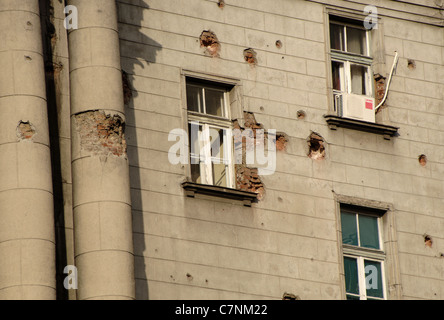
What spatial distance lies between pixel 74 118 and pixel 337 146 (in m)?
4.83

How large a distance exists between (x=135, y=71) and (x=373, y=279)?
511 cm

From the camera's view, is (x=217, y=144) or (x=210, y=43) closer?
(x=217, y=144)

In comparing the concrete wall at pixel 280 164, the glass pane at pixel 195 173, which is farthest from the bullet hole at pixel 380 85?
the glass pane at pixel 195 173

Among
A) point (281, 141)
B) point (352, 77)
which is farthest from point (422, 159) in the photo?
point (281, 141)

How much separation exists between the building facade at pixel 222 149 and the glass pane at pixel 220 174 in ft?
0.16

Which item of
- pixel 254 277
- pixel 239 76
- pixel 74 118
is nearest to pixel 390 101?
pixel 239 76

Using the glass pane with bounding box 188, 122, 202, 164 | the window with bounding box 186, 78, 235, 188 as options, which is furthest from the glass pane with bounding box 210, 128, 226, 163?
the glass pane with bounding box 188, 122, 202, 164

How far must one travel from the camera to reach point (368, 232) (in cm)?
2080

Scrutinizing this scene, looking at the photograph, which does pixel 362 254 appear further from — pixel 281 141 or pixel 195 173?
pixel 195 173

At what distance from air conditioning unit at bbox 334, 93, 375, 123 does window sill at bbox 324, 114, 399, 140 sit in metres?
0.19

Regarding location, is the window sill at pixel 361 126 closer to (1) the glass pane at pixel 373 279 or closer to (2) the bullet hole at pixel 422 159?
(2) the bullet hole at pixel 422 159

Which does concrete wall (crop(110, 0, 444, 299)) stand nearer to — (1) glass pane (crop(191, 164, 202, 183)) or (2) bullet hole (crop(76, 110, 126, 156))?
(1) glass pane (crop(191, 164, 202, 183))

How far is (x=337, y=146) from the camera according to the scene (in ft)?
68.6

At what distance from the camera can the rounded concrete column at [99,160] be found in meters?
17.3
